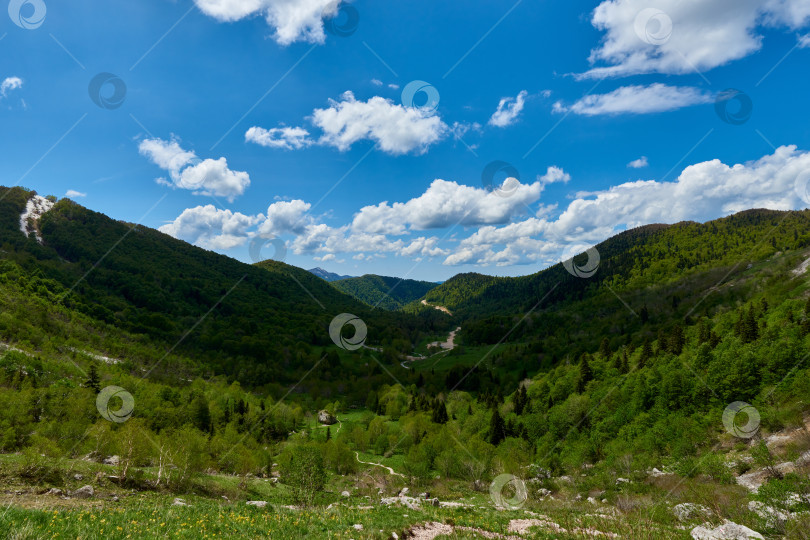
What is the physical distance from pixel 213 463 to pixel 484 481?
156ft

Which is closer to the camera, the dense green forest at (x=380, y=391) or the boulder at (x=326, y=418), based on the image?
the dense green forest at (x=380, y=391)

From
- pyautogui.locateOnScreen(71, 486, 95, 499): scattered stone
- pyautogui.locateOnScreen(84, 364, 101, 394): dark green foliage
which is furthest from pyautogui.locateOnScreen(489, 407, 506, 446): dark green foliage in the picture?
pyautogui.locateOnScreen(84, 364, 101, 394): dark green foliage

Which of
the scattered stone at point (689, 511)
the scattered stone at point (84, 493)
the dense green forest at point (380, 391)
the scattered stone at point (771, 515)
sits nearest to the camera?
the scattered stone at point (771, 515)

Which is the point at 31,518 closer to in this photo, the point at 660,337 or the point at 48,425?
the point at 48,425

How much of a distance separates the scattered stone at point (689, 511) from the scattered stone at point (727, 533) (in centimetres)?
790

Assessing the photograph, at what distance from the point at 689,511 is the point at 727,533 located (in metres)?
11.1

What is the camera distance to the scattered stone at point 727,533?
53.7 ft

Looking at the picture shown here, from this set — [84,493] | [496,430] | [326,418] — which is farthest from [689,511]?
[326,418]

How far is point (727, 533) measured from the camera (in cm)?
1698

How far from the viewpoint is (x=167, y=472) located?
33344 millimetres

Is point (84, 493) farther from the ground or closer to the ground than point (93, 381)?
farther from the ground

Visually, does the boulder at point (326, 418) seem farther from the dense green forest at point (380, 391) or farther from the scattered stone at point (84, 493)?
the scattered stone at point (84, 493)

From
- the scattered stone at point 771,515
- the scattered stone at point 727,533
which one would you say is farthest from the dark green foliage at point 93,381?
the scattered stone at point 771,515

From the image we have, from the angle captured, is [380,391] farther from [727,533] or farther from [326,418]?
[727,533]
